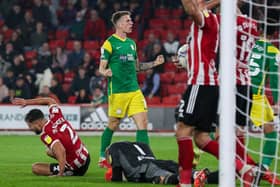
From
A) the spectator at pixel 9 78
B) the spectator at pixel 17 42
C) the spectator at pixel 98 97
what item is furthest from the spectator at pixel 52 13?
the spectator at pixel 98 97

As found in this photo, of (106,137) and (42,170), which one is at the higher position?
(106,137)

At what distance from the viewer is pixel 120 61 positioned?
1227cm

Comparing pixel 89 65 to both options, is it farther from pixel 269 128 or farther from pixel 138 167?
pixel 138 167

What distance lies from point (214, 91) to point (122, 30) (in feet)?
13.2

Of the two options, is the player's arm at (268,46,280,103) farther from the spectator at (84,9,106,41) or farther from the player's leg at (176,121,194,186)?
the spectator at (84,9,106,41)

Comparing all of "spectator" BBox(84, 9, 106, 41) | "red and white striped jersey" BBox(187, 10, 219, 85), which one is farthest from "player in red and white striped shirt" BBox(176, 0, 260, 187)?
"spectator" BBox(84, 9, 106, 41)

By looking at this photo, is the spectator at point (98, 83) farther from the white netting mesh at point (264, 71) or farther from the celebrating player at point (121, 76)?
the white netting mesh at point (264, 71)

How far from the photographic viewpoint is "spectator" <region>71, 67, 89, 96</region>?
72.4ft

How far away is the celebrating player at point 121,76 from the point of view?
12.2 meters

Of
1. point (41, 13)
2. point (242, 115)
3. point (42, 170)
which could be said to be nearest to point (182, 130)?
point (242, 115)

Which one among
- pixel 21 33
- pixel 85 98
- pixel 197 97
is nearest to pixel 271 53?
pixel 197 97

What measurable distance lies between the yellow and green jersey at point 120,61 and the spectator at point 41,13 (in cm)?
1315

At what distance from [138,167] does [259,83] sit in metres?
1.79

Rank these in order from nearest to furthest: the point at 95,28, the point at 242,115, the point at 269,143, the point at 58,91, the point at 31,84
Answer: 1. the point at 242,115
2. the point at 269,143
3. the point at 58,91
4. the point at 31,84
5. the point at 95,28
